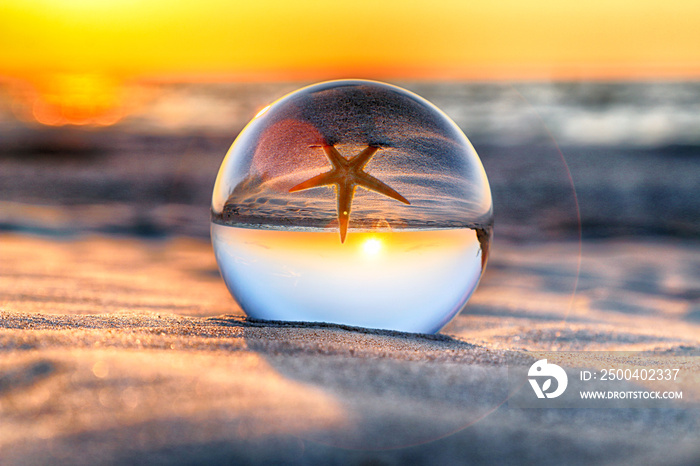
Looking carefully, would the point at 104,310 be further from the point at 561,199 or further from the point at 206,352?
the point at 561,199

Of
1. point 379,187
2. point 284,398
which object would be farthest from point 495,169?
point 284,398

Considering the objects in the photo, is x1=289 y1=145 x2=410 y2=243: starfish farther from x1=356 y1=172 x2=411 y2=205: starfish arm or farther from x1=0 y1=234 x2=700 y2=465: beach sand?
x1=0 y1=234 x2=700 y2=465: beach sand

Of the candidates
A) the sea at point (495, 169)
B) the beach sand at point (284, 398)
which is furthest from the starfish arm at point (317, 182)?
the sea at point (495, 169)

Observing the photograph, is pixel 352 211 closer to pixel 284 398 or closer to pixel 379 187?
pixel 379 187

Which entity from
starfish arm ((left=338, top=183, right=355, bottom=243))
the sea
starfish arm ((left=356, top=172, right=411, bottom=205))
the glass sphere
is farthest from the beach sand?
the sea

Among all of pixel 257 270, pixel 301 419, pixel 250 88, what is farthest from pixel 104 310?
pixel 250 88

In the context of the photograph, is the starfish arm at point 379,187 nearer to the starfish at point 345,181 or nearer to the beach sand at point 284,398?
the starfish at point 345,181
